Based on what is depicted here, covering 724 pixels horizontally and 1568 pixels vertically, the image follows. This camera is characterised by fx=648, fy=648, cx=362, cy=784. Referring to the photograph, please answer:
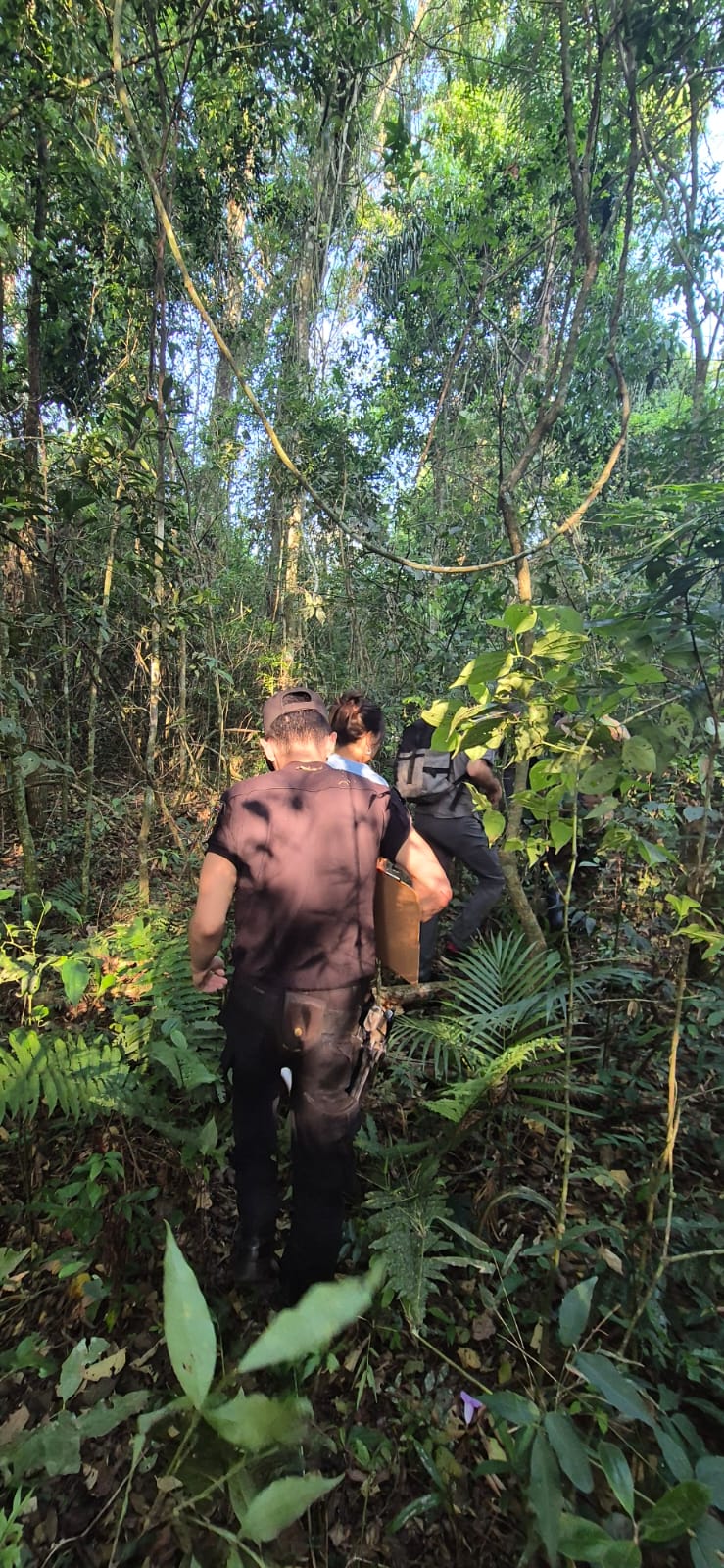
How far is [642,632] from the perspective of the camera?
1.76 meters

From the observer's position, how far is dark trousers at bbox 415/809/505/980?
12.2 ft

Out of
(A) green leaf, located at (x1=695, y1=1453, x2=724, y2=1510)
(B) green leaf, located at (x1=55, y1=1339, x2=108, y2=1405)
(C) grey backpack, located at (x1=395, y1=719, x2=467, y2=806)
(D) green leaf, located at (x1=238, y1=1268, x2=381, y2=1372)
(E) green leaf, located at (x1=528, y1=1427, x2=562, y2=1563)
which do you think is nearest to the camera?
(D) green leaf, located at (x1=238, y1=1268, x2=381, y2=1372)

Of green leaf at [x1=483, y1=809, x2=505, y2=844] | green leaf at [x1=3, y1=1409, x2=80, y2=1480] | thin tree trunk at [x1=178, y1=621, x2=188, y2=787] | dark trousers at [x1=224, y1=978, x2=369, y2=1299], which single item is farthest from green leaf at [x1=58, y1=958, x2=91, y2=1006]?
thin tree trunk at [x1=178, y1=621, x2=188, y2=787]

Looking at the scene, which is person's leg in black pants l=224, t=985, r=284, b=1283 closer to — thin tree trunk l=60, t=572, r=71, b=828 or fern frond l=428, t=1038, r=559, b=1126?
fern frond l=428, t=1038, r=559, b=1126

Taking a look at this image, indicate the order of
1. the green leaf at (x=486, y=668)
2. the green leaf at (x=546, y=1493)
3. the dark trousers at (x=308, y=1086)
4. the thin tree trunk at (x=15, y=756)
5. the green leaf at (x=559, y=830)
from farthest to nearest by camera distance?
the thin tree trunk at (x=15, y=756) → the dark trousers at (x=308, y=1086) → the green leaf at (x=559, y=830) → the green leaf at (x=486, y=668) → the green leaf at (x=546, y=1493)

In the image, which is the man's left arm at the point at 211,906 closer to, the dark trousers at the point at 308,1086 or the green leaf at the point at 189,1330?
the dark trousers at the point at 308,1086

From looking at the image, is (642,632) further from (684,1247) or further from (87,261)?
(87,261)

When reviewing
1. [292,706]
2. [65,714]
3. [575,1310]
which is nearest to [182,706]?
[65,714]

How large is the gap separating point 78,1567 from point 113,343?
7.18m

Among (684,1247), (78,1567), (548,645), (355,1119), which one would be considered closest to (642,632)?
(548,645)

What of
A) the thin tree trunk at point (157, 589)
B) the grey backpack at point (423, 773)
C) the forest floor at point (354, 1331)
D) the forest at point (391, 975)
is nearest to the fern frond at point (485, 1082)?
the forest at point (391, 975)

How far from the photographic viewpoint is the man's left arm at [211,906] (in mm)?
1909

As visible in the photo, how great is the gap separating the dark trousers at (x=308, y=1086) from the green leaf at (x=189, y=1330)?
131cm

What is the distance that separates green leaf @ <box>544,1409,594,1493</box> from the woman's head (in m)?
2.53
